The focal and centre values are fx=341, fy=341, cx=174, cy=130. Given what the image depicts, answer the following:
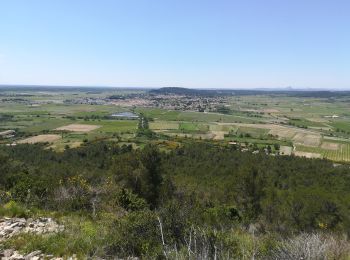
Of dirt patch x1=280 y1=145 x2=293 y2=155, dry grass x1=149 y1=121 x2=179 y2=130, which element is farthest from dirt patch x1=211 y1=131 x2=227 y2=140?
dirt patch x1=280 y1=145 x2=293 y2=155

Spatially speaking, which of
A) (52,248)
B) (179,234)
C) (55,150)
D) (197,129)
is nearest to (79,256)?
(52,248)

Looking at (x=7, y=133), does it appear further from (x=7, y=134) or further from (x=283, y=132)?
(x=283, y=132)

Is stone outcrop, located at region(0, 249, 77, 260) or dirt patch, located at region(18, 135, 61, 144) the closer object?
stone outcrop, located at region(0, 249, 77, 260)

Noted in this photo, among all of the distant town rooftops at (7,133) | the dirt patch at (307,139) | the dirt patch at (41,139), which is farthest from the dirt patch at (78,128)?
the dirt patch at (307,139)

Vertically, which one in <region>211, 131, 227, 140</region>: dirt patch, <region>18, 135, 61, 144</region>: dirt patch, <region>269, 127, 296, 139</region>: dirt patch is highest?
<region>18, 135, 61, 144</region>: dirt patch

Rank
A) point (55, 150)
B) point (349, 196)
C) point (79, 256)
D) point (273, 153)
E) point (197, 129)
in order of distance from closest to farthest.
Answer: point (79, 256) → point (349, 196) → point (55, 150) → point (273, 153) → point (197, 129)

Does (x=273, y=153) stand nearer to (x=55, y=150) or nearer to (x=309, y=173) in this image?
(x=309, y=173)

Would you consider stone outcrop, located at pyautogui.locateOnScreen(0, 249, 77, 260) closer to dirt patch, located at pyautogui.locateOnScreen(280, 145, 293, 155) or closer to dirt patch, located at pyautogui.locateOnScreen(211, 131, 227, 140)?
dirt patch, located at pyautogui.locateOnScreen(280, 145, 293, 155)

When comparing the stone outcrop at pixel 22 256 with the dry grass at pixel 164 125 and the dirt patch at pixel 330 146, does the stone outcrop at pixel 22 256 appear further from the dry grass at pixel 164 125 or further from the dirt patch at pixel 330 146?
the dry grass at pixel 164 125
